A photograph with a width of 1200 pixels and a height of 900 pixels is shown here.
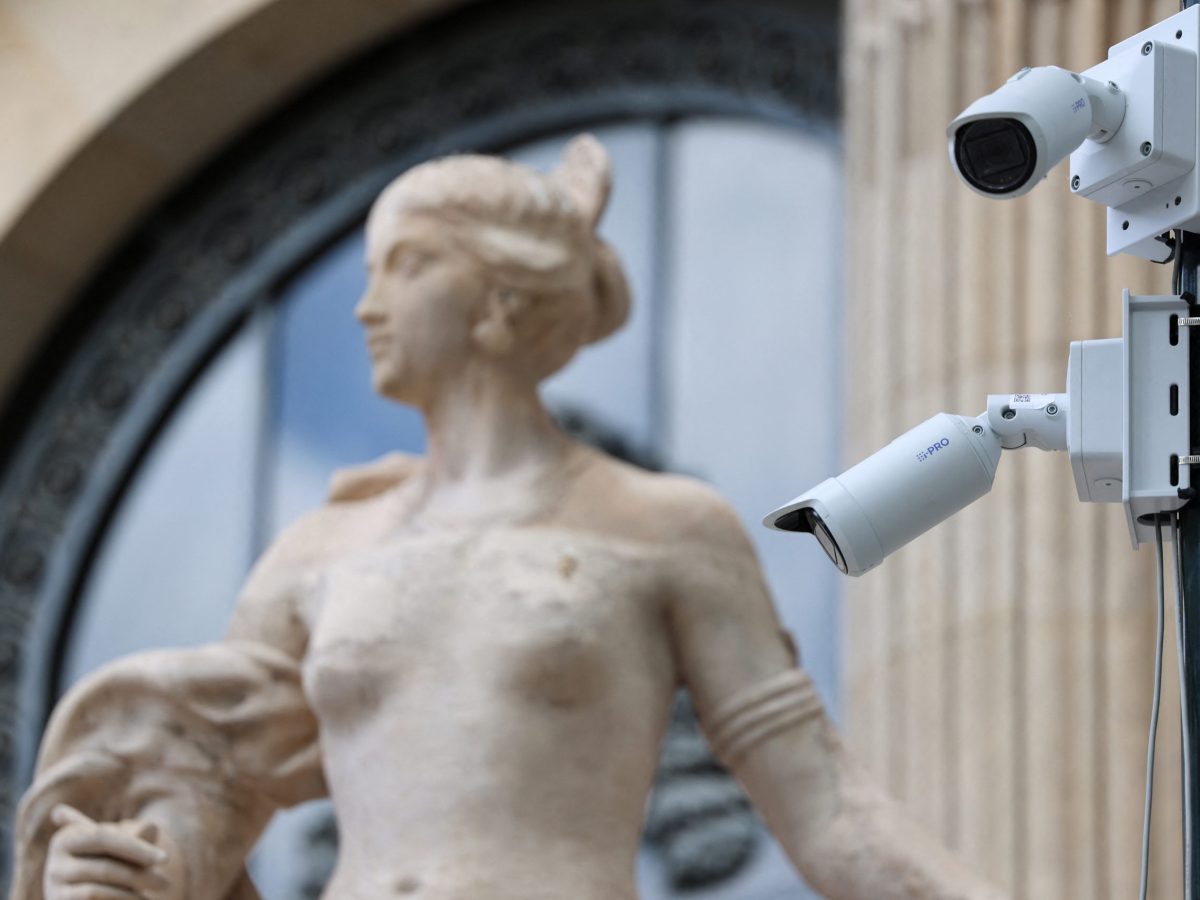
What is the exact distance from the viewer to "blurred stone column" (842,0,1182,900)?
334 inches

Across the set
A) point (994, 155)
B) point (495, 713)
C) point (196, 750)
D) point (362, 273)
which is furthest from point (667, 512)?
point (362, 273)

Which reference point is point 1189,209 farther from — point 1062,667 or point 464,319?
point 1062,667

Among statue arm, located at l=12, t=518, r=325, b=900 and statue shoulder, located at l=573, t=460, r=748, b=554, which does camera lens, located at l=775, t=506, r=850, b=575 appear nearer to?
statue shoulder, located at l=573, t=460, r=748, b=554

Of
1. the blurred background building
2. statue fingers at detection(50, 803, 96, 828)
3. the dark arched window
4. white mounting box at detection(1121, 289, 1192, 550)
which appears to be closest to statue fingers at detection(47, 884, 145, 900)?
statue fingers at detection(50, 803, 96, 828)

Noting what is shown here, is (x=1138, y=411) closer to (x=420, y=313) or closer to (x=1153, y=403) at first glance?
(x=1153, y=403)

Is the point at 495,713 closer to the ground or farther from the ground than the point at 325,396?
closer to the ground

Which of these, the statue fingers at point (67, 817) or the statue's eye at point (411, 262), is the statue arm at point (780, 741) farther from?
the statue fingers at point (67, 817)

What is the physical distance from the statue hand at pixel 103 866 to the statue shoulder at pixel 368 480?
1.06 m

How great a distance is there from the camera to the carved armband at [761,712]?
21.6 feet

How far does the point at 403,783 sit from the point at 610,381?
4.88 meters

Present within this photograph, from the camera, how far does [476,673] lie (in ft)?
21.4

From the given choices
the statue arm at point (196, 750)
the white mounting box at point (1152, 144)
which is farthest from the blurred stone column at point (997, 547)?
the white mounting box at point (1152, 144)

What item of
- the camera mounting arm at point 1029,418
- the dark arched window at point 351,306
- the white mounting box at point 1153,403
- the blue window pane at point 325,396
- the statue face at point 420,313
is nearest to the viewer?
the white mounting box at point 1153,403

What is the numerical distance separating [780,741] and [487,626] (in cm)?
64
